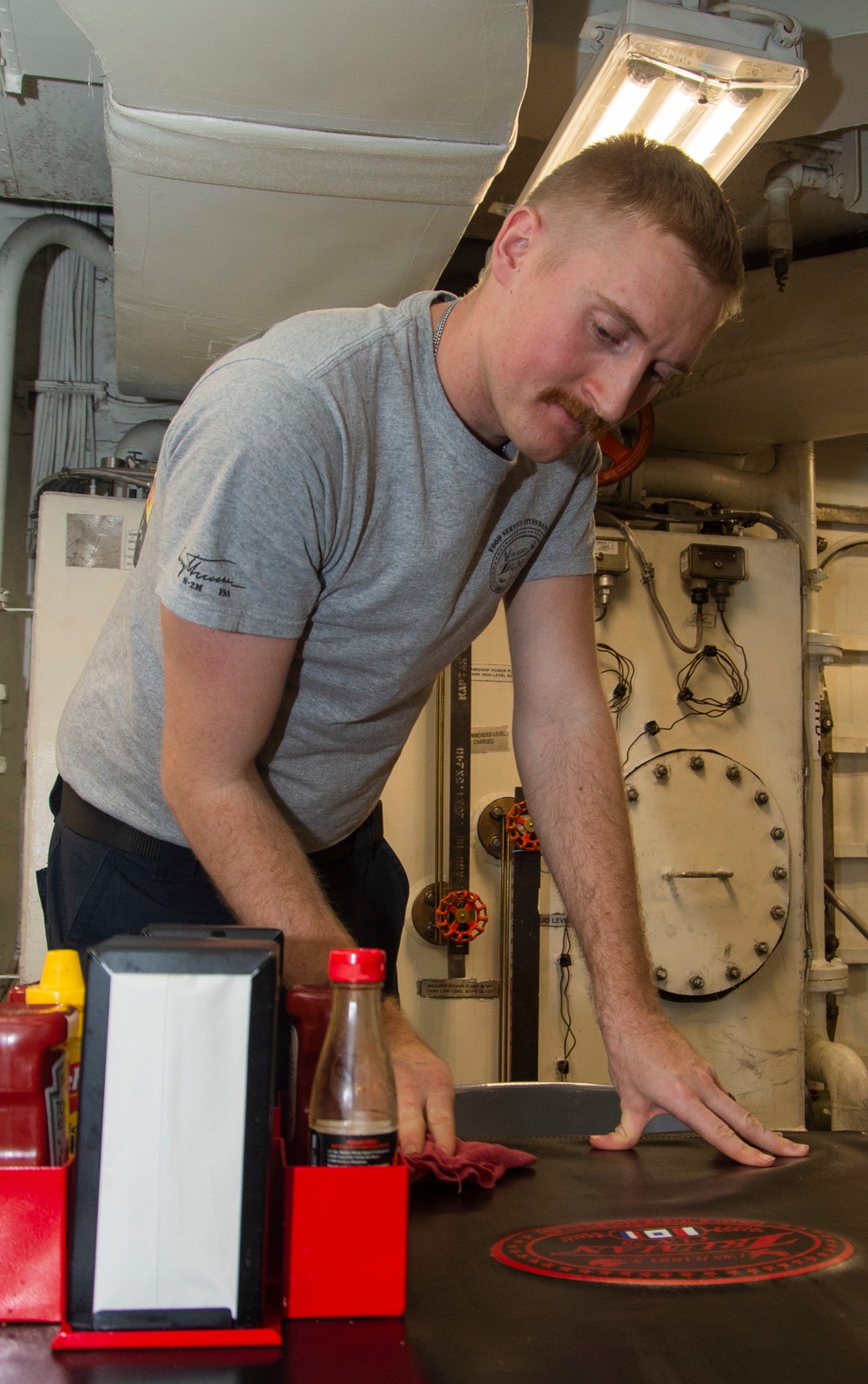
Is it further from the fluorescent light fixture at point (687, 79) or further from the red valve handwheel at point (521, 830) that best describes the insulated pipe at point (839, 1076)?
the fluorescent light fixture at point (687, 79)

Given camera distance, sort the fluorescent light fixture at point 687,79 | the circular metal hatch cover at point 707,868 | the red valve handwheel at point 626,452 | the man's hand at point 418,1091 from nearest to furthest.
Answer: the man's hand at point 418,1091 < the fluorescent light fixture at point 687,79 < the circular metal hatch cover at point 707,868 < the red valve handwheel at point 626,452

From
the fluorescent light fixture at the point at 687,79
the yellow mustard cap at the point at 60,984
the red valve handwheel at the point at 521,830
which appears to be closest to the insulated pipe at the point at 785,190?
the fluorescent light fixture at the point at 687,79

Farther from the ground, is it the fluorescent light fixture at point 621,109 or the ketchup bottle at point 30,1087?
the fluorescent light fixture at point 621,109

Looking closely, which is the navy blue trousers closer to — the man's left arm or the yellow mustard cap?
the man's left arm

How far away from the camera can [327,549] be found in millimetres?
1061

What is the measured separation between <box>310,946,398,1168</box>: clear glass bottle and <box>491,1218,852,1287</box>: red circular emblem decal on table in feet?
0.53

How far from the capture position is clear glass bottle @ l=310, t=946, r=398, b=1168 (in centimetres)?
55

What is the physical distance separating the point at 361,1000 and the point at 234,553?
1.63ft

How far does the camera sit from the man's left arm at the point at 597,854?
3.36ft

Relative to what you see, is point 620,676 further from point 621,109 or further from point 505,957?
point 621,109

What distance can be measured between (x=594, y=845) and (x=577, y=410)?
0.50 meters
